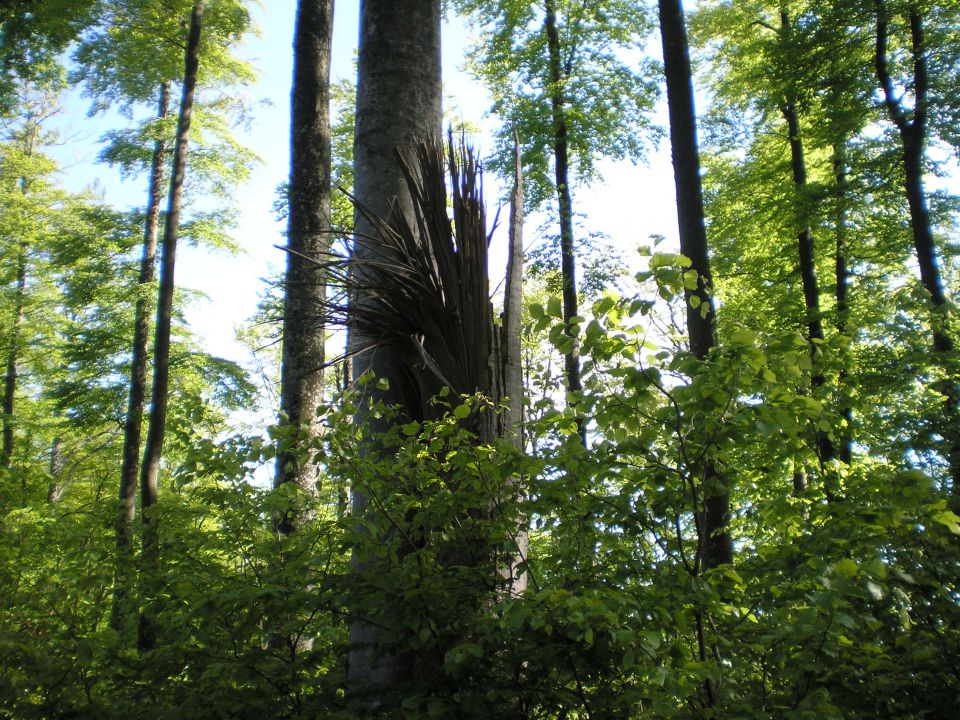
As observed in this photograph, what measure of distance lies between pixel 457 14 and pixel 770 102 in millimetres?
7445

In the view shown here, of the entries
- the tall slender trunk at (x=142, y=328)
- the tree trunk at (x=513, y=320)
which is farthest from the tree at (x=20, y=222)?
the tree trunk at (x=513, y=320)

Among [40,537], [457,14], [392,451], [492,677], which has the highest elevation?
[457,14]

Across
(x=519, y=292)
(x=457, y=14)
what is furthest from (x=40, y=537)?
(x=457, y=14)

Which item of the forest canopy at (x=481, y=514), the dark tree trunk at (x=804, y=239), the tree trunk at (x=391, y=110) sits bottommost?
the forest canopy at (x=481, y=514)

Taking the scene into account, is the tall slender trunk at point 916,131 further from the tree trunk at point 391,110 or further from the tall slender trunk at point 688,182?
the tree trunk at point 391,110

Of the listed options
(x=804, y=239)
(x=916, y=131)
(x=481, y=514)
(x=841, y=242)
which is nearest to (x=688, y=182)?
(x=481, y=514)

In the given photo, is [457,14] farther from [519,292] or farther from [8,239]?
[519,292]

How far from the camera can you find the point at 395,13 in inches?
162

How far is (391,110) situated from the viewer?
3.99m

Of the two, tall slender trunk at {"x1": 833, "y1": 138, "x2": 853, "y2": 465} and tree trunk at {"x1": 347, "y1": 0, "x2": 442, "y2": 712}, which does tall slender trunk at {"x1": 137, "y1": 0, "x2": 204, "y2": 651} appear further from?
tall slender trunk at {"x1": 833, "y1": 138, "x2": 853, "y2": 465}

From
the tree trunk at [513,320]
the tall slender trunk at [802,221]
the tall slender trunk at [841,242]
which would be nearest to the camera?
the tree trunk at [513,320]

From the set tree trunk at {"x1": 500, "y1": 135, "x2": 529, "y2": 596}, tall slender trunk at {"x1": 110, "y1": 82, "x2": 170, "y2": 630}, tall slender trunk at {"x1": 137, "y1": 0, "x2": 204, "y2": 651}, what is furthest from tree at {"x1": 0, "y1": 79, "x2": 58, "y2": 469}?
tree trunk at {"x1": 500, "y1": 135, "x2": 529, "y2": 596}

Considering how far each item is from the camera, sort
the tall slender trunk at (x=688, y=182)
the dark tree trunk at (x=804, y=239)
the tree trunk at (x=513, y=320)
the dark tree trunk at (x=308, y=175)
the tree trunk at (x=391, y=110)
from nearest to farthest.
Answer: the tree trunk at (x=513, y=320) < the tree trunk at (x=391, y=110) < the tall slender trunk at (x=688, y=182) < the dark tree trunk at (x=308, y=175) < the dark tree trunk at (x=804, y=239)

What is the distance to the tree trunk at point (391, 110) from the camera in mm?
3779
